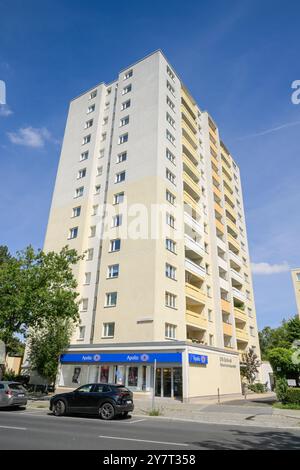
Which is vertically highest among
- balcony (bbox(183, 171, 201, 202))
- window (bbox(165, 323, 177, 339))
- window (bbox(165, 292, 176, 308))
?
balcony (bbox(183, 171, 201, 202))

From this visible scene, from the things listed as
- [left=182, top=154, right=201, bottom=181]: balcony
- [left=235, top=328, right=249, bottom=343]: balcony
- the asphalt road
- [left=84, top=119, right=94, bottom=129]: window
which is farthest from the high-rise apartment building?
the asphalt road

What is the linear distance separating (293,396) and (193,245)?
1747 cm

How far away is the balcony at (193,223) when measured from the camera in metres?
35.7

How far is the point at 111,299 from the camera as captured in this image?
3062 cm

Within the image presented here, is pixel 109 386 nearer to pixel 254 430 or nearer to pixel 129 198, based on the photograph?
pixel 254 430

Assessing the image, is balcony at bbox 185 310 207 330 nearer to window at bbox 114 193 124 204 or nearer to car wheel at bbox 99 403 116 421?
window at bbox 114 193 124 204

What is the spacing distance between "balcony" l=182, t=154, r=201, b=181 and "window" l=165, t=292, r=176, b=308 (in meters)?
16.8

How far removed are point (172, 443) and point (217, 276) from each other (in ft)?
98.7

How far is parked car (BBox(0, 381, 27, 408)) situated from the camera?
1756 cm

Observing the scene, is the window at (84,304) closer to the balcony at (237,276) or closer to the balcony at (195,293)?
the balcony at (195,293)

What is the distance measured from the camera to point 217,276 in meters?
38.7

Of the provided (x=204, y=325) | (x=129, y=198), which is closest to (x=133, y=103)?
(x=129, y=198)

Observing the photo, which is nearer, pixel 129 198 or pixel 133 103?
pixel 129 198
